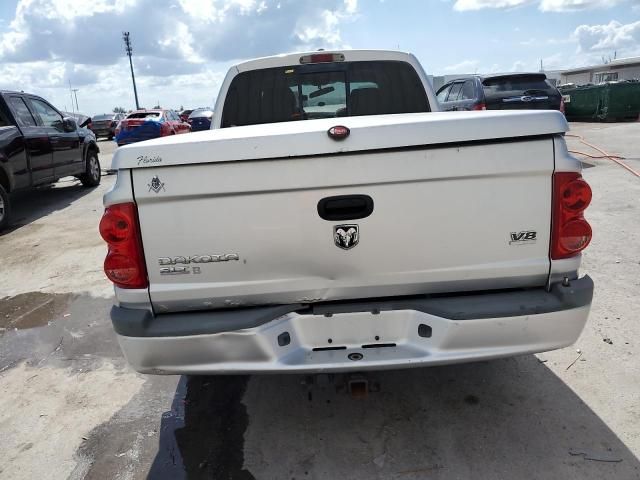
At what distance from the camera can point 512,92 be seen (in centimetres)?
1048

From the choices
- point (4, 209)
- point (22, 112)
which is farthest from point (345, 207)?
point (22, 112)

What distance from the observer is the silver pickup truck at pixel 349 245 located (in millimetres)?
2232

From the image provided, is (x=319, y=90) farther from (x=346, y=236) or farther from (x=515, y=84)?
(x=515, y=84)

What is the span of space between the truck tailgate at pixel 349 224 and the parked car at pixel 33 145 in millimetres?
6968

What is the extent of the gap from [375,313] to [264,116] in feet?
7.81

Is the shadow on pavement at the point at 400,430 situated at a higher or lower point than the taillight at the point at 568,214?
lower

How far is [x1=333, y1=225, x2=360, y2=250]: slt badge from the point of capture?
2.28 m

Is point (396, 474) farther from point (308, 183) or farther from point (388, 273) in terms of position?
point (308, 183)

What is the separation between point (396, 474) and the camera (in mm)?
2494

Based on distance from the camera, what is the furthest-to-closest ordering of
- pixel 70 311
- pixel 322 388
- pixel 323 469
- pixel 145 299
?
pixel 70 311
pixel 322 388
pixel 323 469
pixel 145 299

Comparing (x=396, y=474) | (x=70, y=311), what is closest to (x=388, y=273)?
(x=396, y=474)

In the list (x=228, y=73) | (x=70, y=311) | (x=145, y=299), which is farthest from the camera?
(x=70, y=311)

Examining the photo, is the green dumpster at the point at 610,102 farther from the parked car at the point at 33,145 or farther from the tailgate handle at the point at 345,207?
the tailgate handle at the point at 345,207

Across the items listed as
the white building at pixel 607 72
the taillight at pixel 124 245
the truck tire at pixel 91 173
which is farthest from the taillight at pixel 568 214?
the white building at pixel 607 72
